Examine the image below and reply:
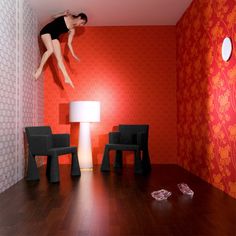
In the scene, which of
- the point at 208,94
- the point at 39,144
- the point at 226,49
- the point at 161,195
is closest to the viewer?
the point at 161,195

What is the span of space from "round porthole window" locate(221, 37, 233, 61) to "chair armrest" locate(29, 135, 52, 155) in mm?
2331

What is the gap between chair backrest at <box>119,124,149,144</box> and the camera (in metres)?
5.70

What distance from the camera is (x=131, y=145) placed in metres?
5.22

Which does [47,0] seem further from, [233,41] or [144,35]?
[233,41]

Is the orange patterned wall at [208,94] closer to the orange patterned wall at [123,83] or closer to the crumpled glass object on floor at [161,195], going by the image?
the orange patterned wall at [123,83]

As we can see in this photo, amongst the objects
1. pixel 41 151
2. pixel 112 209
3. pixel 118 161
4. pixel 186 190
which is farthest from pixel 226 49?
pixel 118 161

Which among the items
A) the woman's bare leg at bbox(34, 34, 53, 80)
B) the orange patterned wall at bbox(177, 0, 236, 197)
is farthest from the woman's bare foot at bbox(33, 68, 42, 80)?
the orange patterned wall at bbox(177, 0, 236, 197)

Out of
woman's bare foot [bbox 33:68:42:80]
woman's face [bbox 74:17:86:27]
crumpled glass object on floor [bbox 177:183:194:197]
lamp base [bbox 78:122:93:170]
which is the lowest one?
crumpled glass object on floor [bbox 177:183:194:197]

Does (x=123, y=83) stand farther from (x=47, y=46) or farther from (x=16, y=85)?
(x=16, y=85)

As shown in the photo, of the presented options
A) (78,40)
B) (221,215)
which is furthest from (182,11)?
(221,215)

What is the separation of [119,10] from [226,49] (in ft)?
7.98

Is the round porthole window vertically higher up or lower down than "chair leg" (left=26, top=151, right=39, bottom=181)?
higher up

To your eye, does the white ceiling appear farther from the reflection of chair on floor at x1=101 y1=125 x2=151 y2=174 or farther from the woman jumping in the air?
the reflection of chair on floor at x1=101 y1=125 x2=151 y2=174

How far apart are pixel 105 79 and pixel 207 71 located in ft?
7.93
